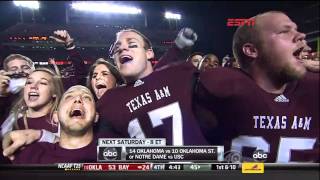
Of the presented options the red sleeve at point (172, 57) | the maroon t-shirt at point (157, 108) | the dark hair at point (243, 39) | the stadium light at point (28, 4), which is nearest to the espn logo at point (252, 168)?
the maroon t-shirt at point (157, 108)

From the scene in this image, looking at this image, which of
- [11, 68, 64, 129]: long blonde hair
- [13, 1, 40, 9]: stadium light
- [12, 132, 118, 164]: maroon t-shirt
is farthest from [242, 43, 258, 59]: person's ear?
[13, 1, 40, 9]: stadium light

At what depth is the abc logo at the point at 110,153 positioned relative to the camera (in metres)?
1.93

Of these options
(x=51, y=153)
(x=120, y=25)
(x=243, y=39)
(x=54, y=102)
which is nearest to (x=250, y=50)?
(x=243, y=39)

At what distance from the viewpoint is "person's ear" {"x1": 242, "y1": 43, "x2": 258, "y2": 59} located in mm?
2004

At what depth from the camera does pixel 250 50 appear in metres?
2.01

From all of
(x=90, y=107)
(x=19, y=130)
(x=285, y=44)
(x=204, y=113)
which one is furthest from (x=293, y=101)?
(x=19, y=130)

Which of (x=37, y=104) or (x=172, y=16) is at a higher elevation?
(x=172, y=16)

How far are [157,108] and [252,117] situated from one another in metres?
0.47

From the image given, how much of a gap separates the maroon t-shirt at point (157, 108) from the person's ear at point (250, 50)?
0.92 feet

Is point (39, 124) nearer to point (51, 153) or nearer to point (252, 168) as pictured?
point (51, 153)

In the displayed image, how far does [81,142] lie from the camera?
77.5 inches

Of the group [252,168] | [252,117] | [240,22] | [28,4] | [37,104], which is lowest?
[252,168]

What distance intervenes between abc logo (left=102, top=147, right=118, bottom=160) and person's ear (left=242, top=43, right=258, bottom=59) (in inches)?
31.6

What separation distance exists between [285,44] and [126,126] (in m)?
0.88
